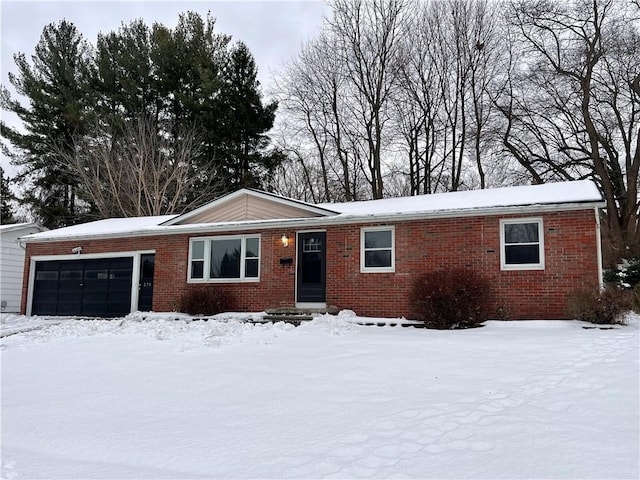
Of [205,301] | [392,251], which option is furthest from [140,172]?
[392,251]

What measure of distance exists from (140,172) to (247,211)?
42.2 feet

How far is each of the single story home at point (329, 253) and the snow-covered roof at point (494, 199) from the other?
38 millimetres

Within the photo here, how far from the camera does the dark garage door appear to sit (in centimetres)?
1587

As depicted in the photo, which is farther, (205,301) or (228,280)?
(228,280)

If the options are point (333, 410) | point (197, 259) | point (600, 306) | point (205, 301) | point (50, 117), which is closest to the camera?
point (333, 410)

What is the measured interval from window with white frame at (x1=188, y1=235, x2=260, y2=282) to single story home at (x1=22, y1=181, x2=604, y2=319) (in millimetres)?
32

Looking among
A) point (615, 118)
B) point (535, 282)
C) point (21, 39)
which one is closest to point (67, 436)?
point (535, 282)

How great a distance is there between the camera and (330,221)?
12883 mm

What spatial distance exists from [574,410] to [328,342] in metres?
4.90

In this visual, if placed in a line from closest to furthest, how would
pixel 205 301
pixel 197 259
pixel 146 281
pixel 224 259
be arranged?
pixel 205 301 < pixel 224 259 < pixel 197 259 < pixel 146 281

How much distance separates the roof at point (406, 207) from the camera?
1092 cm

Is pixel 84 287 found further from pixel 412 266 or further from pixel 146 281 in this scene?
pixel 412 266

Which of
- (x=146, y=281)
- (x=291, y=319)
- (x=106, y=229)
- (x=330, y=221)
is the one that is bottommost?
(x=291, y=319)

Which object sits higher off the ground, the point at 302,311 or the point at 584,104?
the point at 584,104
